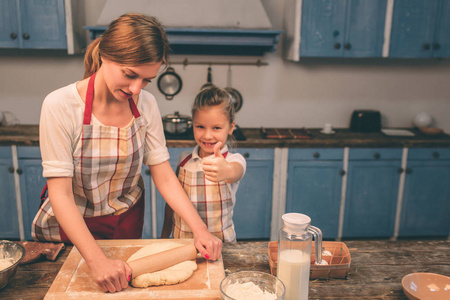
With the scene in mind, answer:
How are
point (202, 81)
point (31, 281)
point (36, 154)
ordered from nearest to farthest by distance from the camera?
1. point (31, 281)
2. point (36, 154)
3. point (202, 81)

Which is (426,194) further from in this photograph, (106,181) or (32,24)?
(32,24)

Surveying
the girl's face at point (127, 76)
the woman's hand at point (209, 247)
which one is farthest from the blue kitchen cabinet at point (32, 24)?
the woman's hand at point (209, 247)

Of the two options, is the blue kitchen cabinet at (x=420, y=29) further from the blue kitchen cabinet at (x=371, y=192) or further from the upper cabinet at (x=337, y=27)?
the blue kitchen cabinet at (x=371, y=192)

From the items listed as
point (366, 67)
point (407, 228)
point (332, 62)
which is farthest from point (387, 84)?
point (407, 228)

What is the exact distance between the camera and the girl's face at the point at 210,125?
58.8 inches

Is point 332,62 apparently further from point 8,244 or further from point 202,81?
point 8,244

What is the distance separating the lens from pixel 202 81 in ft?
10.9

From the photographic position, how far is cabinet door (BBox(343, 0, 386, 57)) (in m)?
2.98

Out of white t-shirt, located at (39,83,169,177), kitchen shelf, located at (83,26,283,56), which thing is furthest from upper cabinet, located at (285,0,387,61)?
white t-shirt, located at (39,83,169,177)

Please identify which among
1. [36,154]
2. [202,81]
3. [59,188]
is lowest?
[36,154]

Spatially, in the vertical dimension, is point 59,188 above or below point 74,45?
below

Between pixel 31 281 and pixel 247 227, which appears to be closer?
pixel 31 281

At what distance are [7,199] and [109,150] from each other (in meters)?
2.02

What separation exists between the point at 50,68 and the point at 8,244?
2410 millimetres
